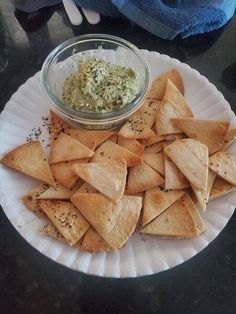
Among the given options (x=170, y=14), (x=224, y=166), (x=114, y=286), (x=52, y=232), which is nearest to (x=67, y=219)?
(x=52, y=232)

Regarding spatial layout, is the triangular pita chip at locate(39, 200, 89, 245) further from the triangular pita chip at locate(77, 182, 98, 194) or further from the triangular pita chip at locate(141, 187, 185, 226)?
the triangular pita chip at locate(141, 187, 185, 226)

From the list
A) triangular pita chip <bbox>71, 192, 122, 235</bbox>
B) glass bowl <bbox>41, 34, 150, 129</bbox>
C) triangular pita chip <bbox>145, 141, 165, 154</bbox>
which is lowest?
triangular pita chip <bbox>145, 141, 165, 154</bbox>

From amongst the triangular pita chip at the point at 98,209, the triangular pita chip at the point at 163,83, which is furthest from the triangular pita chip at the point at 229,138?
the triangular pita chip at the point at 98,209

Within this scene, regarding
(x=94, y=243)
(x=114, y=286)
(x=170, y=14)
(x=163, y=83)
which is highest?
(x=170, y=14)

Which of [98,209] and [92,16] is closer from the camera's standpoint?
[98,209]

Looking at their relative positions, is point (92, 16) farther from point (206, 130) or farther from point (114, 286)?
point (114, 286)

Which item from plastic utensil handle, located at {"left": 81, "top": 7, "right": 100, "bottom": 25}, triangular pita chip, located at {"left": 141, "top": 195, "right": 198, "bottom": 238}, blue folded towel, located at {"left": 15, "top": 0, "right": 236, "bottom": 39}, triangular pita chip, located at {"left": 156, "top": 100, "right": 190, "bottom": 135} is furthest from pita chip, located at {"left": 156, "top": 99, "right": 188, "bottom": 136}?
plastic utensil handle, located at {"left": 81, "top": 7, "right": 100, "bottom": 25}

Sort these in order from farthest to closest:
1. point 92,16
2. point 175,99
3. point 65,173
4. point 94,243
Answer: point 92,16 → point 175,99 → point 65,173 → point 94,243
